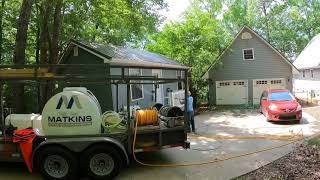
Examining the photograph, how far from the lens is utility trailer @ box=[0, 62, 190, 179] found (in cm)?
852

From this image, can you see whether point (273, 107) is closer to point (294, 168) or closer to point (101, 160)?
point (294, 168)

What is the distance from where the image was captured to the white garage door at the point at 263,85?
28078 millimetres

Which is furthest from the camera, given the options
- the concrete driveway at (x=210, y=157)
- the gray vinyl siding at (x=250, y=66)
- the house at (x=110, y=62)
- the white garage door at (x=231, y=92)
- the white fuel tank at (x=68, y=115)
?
the white garage door at (x=231, y=92)

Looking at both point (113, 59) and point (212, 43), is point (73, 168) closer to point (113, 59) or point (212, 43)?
point (113, 59)

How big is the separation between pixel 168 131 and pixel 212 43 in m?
19.3

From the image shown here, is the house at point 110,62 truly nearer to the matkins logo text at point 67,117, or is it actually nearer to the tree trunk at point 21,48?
the tree trunk at point 21,48

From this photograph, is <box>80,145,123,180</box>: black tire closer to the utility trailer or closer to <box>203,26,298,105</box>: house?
the utility trailer

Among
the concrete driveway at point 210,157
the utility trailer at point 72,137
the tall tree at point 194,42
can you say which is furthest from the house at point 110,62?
the utility trailer at point 72,137

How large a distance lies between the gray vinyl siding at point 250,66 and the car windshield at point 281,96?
990cm

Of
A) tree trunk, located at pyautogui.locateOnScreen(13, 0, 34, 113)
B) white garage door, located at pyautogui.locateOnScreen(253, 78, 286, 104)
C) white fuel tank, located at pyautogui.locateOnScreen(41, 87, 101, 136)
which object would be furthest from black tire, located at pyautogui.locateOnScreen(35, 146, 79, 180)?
white garage door, located at pyautogui.locateOnScreen(253, 78, 286, 104)

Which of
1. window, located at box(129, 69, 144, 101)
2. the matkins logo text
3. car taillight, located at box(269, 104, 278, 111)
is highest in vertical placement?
window, located at box(129, 69, 144, 101)

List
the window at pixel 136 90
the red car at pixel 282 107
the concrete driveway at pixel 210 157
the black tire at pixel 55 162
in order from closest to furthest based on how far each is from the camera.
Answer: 1. the black tire at pixel 55 162
2. the concrete driveway at pixel 210 157
3. the red car at pixel 282 107
4. the window at pixel 136 90

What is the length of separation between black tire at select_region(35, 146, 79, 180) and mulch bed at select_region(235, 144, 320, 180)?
382cm

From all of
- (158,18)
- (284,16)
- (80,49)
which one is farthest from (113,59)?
(284,16)
